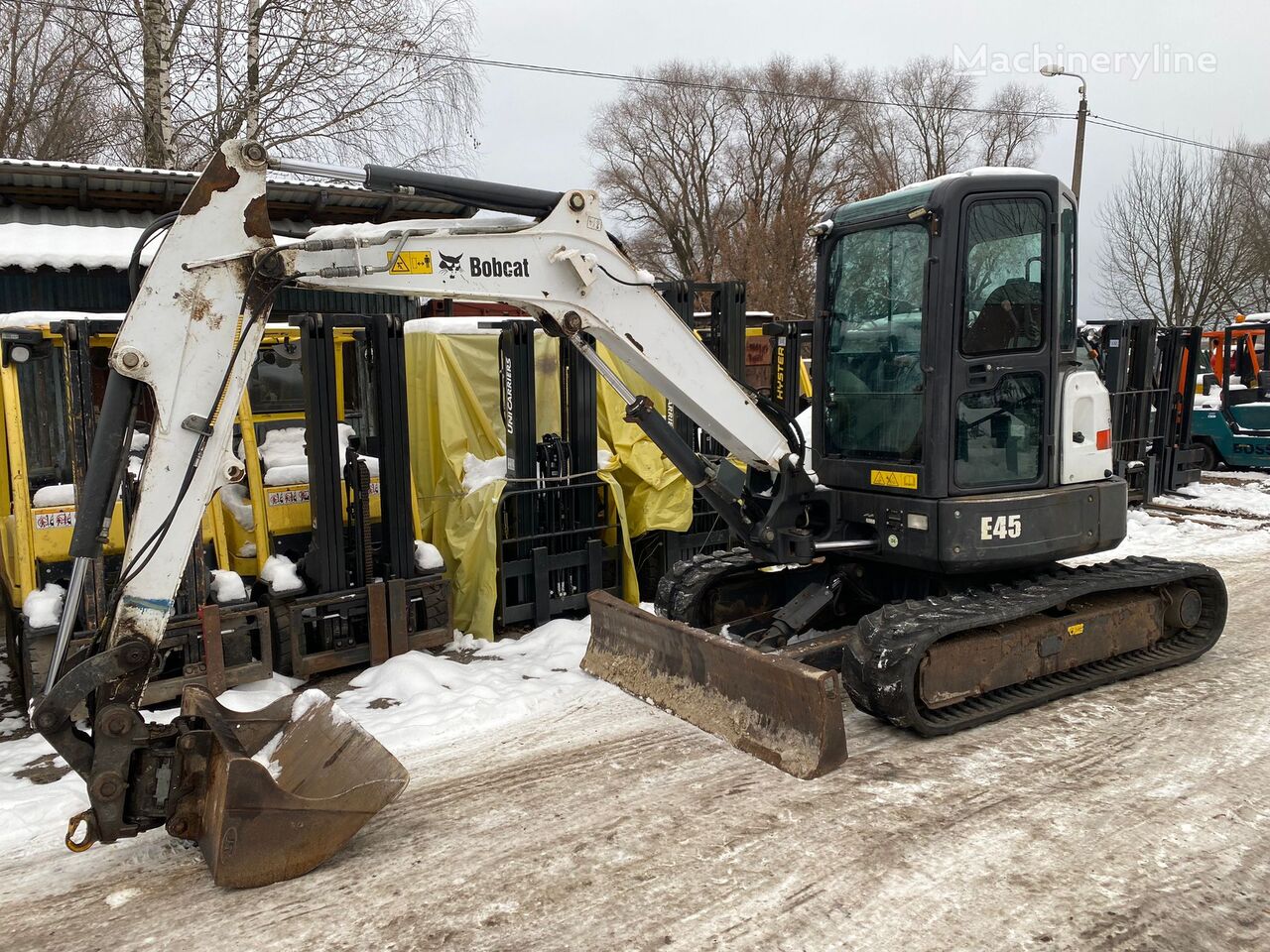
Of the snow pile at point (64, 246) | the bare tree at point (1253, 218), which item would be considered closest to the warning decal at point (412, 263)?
the snow pile at point (64, 246)

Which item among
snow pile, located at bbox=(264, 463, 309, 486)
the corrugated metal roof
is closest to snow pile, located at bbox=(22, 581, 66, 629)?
snow pile, located at bbox=(264, 463, 309, 486)

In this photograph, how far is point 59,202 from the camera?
1198cm

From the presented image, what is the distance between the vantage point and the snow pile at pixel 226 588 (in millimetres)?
5703

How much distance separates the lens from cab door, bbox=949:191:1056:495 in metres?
4.85

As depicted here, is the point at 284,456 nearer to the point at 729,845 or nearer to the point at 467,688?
the point at 467,688

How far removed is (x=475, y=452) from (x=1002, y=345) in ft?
13.3

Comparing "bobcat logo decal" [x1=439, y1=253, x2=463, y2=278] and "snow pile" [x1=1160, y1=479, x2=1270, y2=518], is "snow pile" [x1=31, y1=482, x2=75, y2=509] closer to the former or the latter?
"bobcat logo decal" [x1=439, y1=253, x2=463, y2=278]

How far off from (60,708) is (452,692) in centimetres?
257

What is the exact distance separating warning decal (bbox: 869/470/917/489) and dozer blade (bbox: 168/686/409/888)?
2.87m

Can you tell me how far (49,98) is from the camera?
62.1 ft

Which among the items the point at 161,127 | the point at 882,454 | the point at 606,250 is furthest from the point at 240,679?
the point at 161,127

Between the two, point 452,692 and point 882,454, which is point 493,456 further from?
point 882,454

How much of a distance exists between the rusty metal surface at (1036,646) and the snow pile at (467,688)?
6.30 ft

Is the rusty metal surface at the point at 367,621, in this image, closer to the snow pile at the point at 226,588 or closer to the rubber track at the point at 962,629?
the snow pile at the point at 226,588
